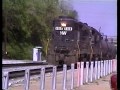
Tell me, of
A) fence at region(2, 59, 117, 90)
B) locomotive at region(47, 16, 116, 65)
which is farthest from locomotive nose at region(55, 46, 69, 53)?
fence at region(2, 59, 117, 90)

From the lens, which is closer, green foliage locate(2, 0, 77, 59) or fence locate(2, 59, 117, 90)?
fence locate(2, 59, 117, 90)

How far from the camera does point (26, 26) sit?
50.1 m

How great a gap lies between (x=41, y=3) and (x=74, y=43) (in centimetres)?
3479

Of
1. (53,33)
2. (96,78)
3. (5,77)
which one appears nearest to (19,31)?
(53,33)

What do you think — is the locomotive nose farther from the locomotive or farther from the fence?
the fence

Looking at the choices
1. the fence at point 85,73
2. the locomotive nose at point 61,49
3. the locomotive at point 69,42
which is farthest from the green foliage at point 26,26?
the fence at point 85,73

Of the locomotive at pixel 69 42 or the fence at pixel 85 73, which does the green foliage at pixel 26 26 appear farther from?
the fence at pixel 85 73

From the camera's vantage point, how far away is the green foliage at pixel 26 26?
45781mm

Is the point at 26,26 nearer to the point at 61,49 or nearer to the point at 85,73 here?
the point at 61,49

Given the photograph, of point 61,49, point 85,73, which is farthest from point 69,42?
point 85,73

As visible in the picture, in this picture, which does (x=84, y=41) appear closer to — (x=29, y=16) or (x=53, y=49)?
(x=53, y=49)

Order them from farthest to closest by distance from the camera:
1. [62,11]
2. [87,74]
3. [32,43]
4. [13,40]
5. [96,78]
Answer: [62,11]
[32,43]
[13,40]
[96,78]
[87,74]

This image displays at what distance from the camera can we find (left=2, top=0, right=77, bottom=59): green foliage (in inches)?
1802

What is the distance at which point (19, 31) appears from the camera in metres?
48.6
